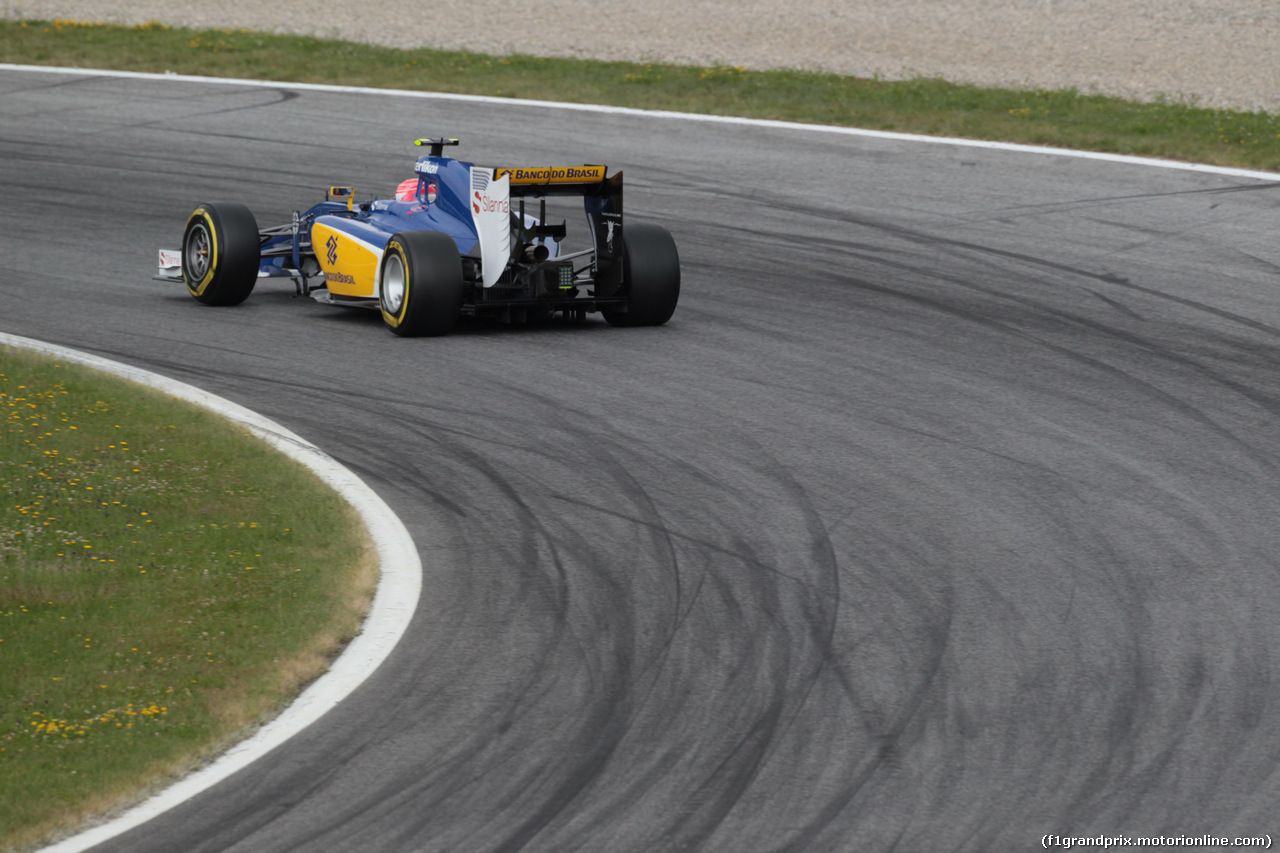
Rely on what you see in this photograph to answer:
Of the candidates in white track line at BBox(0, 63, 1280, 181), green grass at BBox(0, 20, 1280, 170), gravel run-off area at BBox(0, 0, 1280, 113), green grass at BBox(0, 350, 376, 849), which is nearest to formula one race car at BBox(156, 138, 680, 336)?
green grass at BBox(0, 350, 376, 849)

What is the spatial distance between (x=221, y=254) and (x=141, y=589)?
20.5 ft

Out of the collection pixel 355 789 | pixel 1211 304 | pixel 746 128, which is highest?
pixel 746 128

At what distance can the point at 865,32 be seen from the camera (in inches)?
1085

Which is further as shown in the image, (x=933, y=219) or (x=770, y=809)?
(x=933, y=219)

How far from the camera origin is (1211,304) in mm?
13195

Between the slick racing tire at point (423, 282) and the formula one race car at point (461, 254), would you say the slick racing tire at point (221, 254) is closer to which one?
the formula one race car at point (461, 254)

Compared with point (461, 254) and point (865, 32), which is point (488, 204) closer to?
point (461, 254)

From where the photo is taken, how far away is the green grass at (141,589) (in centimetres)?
563

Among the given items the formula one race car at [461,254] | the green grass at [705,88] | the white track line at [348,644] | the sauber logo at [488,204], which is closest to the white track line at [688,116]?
the green grass at [705,88]

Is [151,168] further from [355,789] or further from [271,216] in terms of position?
[355,789]

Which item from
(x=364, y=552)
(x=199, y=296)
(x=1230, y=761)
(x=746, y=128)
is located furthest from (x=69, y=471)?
(x=746, y=128)

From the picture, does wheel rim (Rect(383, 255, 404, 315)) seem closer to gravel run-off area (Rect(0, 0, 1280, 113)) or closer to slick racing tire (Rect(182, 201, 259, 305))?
slick racing tire (Rect(182, 201, 259, 305))

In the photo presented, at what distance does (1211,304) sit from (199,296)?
8.77 m

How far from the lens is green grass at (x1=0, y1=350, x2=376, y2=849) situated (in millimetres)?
A: 5633
